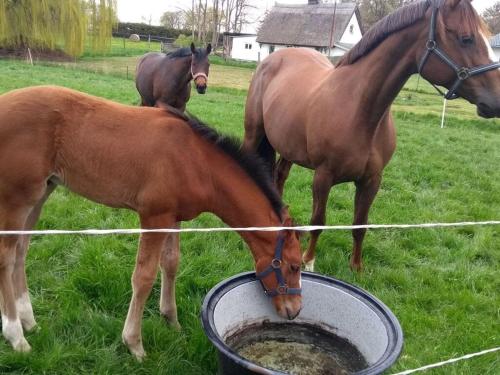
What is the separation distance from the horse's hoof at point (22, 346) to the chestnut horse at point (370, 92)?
6.88 feet

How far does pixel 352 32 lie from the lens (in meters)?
42.4

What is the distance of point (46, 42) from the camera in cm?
2202

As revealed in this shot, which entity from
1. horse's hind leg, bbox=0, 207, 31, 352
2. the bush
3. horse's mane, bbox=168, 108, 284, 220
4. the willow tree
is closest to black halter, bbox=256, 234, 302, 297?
horse's mane, bbox=168, 108, 284, 220

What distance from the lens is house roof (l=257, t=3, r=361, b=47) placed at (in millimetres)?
39688

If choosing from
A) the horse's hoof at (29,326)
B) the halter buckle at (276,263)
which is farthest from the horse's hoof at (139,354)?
the halter buckle at (276,263)

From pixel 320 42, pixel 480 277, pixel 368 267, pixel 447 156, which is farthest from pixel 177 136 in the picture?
pixel 320 42

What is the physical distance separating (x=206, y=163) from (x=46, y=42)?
2303cm

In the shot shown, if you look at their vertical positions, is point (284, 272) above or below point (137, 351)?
above

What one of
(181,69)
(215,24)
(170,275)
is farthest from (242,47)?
(170,275)

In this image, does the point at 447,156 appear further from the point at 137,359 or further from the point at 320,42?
the point at 320,42

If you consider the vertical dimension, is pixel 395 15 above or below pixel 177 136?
above

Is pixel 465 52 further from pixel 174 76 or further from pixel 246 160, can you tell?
pixel 174 76

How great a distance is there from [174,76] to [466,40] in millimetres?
6136

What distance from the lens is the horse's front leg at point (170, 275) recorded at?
2.66 meters
